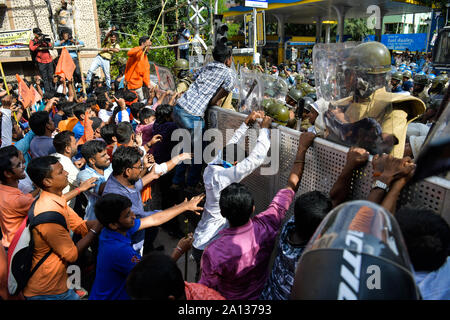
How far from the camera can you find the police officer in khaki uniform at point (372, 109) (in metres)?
2.26

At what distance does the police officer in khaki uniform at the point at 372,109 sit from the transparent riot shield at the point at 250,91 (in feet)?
4.16

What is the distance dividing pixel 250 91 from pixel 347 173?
1.98 metres

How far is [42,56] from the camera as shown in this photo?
1050 centimetres

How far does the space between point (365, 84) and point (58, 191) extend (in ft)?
8.48

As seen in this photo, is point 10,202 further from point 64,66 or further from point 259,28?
point 259,28

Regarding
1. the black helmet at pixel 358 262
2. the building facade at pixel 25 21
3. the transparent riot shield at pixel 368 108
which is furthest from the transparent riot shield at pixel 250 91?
the building facade at pixel 25 21

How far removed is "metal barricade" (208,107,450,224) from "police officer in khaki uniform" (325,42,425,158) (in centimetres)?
15

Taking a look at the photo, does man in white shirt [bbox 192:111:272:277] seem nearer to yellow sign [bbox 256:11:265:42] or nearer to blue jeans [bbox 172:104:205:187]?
blue jeans [bbox 172:104:205:187]

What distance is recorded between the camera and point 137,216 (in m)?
2.88

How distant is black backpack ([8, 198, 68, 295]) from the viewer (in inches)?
86.9

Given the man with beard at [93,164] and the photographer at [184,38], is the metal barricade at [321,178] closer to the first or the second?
the man with beard at [93,164]
